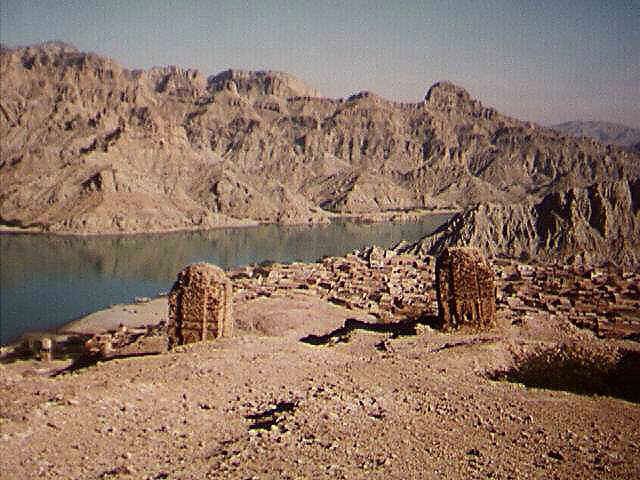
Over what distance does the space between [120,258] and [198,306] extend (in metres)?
72.4

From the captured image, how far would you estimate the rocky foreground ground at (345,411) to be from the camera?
8688 mm

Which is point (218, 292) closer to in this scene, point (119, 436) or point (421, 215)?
point (119, 436)

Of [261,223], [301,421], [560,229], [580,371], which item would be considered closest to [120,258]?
[261,223]

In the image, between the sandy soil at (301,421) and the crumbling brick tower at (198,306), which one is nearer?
the sandy soil at (301,421)

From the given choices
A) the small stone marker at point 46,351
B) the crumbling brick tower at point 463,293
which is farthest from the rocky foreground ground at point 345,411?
the small stone marker at point 46,351

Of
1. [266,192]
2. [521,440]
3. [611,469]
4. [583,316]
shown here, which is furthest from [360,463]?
[266,192]

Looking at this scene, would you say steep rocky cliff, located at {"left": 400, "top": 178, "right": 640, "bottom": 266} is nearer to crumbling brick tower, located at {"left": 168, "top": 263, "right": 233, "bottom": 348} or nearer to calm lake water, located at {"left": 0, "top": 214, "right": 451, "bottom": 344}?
calm lake water, located at {"left": 0, "top": 214, "right": 451, "bottom": 344}

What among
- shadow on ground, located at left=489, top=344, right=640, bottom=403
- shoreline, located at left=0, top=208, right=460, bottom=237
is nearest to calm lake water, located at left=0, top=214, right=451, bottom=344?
shoreline, located at left=0, top=208, right=460, bottom=237

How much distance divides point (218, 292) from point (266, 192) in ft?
477

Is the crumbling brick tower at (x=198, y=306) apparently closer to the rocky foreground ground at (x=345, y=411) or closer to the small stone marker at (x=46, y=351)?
the rocky foreground ground at (x=345, y=411)

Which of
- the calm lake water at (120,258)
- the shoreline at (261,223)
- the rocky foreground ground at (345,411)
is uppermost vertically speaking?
the rocky foreground ground at (345,411)

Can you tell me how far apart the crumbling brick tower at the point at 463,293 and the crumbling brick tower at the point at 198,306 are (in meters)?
7.24

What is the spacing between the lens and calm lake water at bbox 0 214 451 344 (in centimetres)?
5384

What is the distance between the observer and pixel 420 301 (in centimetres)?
3781
